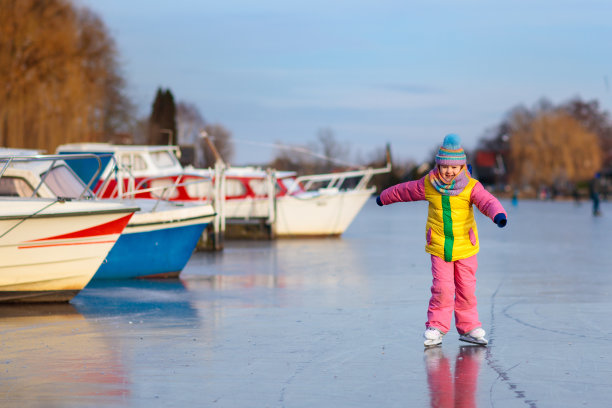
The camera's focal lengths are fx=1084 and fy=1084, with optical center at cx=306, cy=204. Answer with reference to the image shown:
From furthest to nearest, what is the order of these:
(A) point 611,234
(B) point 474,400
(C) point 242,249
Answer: (A) point 611,234 < (C) point 242,249 < (B) point 474,400

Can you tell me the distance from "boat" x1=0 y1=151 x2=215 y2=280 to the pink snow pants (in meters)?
6.53

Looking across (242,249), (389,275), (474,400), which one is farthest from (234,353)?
(242,249)

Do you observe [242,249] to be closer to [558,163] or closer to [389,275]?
[389,275]

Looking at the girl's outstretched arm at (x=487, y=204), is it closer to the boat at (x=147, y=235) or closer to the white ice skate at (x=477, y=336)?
the white ice skate at (x=477, y=336)

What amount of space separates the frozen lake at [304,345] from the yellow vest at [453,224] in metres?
0.81

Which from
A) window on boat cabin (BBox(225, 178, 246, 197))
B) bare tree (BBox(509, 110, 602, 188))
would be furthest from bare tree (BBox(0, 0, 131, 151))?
bare tree (BBox(509, 110, 602, 188))

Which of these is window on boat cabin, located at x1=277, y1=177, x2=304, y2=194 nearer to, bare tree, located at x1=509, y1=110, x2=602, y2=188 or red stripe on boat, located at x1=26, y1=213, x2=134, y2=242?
red stripe on boat, located at x1=26, y1=213, x2=134, y2=242

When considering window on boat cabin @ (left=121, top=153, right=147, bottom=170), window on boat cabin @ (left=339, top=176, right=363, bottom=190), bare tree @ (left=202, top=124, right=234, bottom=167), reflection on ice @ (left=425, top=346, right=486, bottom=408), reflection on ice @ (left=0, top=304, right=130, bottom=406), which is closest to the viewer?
reflection on ice @ (left=425, top=346, right=486, bottom=408)

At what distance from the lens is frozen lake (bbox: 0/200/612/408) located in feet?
23.0

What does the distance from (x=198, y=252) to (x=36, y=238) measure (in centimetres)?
1110

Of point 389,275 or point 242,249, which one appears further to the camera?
point 242,249

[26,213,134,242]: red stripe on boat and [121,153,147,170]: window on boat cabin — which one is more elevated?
[26,213,134,242]: red stripe on boat

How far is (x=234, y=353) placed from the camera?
8.70m

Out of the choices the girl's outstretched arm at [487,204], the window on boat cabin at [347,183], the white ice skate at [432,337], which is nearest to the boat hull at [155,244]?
the white ice skate at [432,337]
